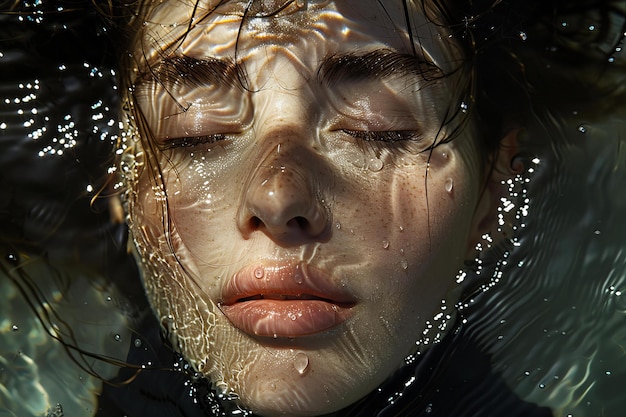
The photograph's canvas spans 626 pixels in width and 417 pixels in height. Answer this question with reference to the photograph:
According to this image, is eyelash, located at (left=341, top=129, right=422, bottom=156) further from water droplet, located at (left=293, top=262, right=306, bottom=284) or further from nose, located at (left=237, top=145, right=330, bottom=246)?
water droplet, located at (left=293, top=262, right=306, bottom=284)

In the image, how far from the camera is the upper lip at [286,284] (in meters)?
1.23

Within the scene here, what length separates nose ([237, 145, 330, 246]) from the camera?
3.95 feet

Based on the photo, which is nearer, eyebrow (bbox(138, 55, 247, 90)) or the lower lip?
the lower lip

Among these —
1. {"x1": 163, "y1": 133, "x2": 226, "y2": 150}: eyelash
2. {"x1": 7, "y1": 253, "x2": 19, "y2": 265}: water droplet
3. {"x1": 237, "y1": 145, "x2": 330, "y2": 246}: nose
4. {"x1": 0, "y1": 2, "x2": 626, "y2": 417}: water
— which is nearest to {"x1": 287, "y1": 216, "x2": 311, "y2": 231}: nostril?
{"x1": 237, "y1": 145, "x2": 330, "y2": 246}: nose

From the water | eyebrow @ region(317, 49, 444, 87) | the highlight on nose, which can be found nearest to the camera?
the highlight on nose

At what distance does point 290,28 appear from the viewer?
1.35m

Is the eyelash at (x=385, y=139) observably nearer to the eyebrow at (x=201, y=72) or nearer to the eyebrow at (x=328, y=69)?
the eyebrow at (x=328, y=69)

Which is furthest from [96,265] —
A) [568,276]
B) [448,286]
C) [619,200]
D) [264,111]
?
[619,200]

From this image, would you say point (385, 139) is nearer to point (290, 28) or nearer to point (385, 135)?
point (385, 135)

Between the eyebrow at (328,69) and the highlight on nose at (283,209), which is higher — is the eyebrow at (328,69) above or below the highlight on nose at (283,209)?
above

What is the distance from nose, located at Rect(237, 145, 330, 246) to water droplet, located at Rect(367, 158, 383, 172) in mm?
123

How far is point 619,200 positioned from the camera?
1.71m

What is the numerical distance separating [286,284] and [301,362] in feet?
0.48

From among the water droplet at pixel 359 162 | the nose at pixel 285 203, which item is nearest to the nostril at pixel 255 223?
Result: the nose at pixel 285 203
